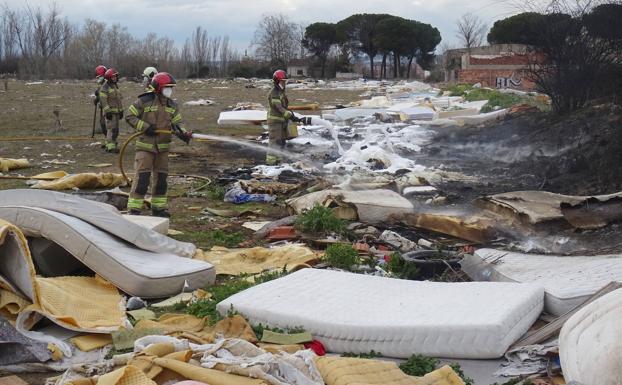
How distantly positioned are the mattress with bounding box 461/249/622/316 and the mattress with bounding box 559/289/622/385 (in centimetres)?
89

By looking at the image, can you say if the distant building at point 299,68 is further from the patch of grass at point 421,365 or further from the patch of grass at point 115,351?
the patch of grass at point 421,365

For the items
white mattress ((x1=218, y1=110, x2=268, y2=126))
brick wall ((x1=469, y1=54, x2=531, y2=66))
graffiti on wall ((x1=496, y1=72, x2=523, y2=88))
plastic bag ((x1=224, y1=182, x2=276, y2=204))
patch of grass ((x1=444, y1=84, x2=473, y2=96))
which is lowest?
plastic bag ((x1=224, y1=182, x2=276, y2=204))

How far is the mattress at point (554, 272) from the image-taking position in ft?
14.9

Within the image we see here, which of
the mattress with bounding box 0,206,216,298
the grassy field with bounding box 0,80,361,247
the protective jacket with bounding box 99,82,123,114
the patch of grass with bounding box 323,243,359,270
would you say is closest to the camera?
the mattress with bounding box 0,206,216,298

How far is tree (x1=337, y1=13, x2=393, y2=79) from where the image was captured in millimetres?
56031

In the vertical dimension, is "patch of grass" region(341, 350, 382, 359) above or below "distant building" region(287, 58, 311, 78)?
below

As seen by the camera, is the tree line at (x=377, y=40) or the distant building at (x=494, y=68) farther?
the tree line at (x=377, y=40)

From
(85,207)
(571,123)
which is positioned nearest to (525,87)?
(571,123)

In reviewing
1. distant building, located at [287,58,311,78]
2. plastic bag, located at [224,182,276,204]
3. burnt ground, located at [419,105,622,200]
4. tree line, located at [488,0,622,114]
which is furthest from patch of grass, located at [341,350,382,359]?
distant building, located at [287,58,311,78]

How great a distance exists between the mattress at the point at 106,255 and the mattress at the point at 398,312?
0.80 metres

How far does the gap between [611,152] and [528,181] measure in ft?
3.97

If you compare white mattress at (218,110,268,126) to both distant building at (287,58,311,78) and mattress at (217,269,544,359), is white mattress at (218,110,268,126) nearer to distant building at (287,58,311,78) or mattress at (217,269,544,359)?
mattress at (217,269,544,359)

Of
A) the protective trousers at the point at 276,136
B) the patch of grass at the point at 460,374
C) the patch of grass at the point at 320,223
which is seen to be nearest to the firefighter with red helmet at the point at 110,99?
the protective trousers at the point at 276,136

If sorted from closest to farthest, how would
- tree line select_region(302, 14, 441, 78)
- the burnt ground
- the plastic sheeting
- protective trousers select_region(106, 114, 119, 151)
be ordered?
1. the plastic sheeting
2. the burnt ground
3. protective trousers select_region(106, 114, 119, 151)
4. tree line select_region(302, 14, 441, 78)
